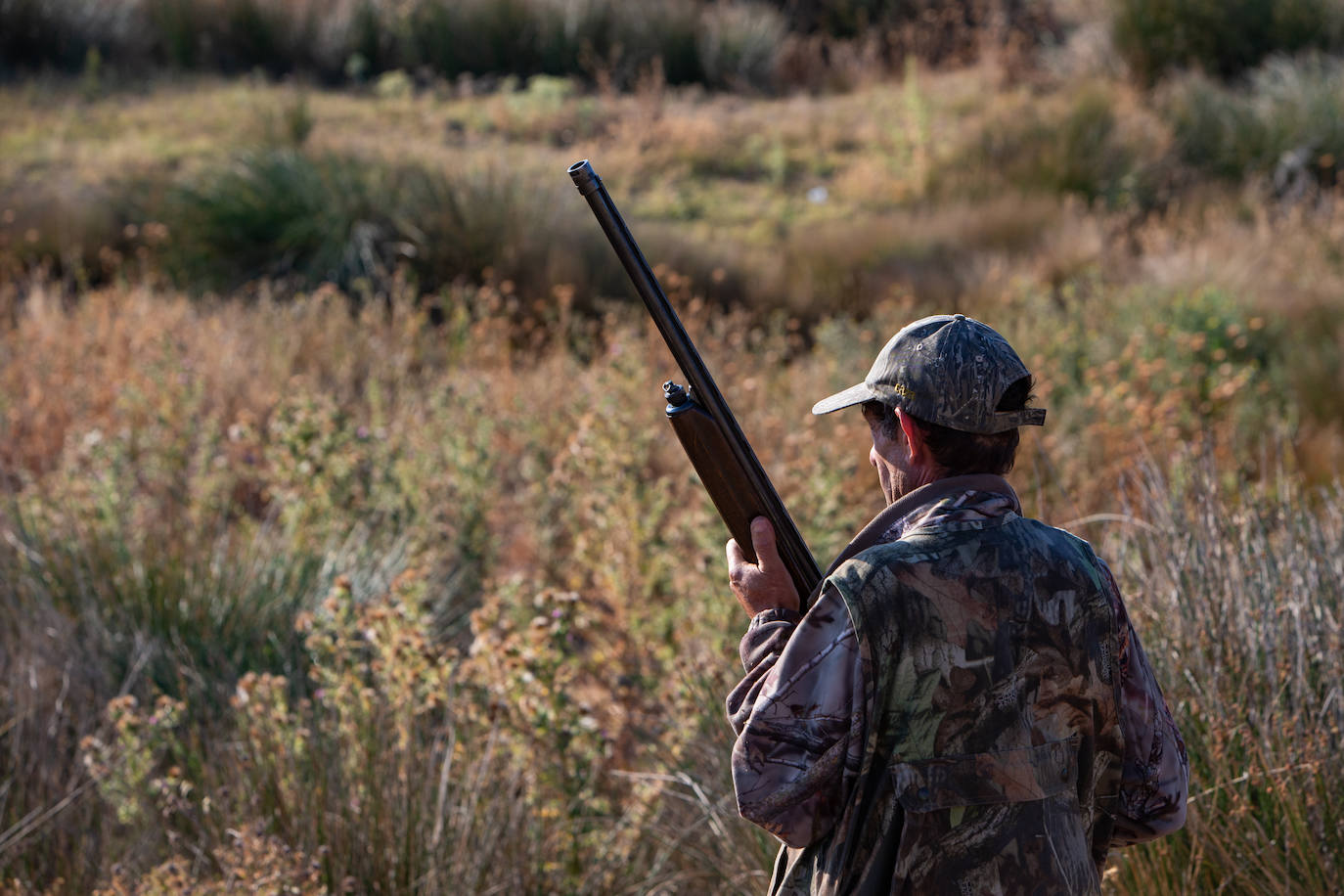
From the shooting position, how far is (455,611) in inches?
189

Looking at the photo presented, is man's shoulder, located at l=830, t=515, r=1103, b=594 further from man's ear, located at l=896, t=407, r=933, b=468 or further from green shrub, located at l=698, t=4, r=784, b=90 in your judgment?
green shrub, located at l=698, t=4, r=784, b=90

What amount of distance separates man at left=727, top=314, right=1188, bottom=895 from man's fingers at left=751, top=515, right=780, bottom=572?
18 centimetres

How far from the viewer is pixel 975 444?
1.69 m

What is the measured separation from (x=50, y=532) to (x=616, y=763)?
2.24 m

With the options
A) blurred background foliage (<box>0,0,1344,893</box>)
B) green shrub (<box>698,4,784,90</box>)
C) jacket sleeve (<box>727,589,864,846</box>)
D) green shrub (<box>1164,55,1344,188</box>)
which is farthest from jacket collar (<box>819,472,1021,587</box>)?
green shrub (<box>698,4,784,90</box>)

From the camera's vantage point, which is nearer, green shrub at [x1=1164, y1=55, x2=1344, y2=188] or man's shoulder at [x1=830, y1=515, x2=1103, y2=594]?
man's shoulder at [x1=830, y1=515, x2=1103, y2=594]

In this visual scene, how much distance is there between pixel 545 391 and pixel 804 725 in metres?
5.04

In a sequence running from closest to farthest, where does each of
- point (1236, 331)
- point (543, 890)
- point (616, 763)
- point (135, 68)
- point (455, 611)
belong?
point (543, 890)
point (616, 763)
point (455, 611)
point (1236, 331)
point (135, 68)

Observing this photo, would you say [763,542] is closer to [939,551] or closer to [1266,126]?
[939,551]

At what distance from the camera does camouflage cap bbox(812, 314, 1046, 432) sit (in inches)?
64.5

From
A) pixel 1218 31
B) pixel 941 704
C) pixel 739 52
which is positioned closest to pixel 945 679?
pixel 941 704

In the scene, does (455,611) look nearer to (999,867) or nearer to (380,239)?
(999,867)

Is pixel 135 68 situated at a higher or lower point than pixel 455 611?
higher

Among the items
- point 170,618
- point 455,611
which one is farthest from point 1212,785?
point 170,618
